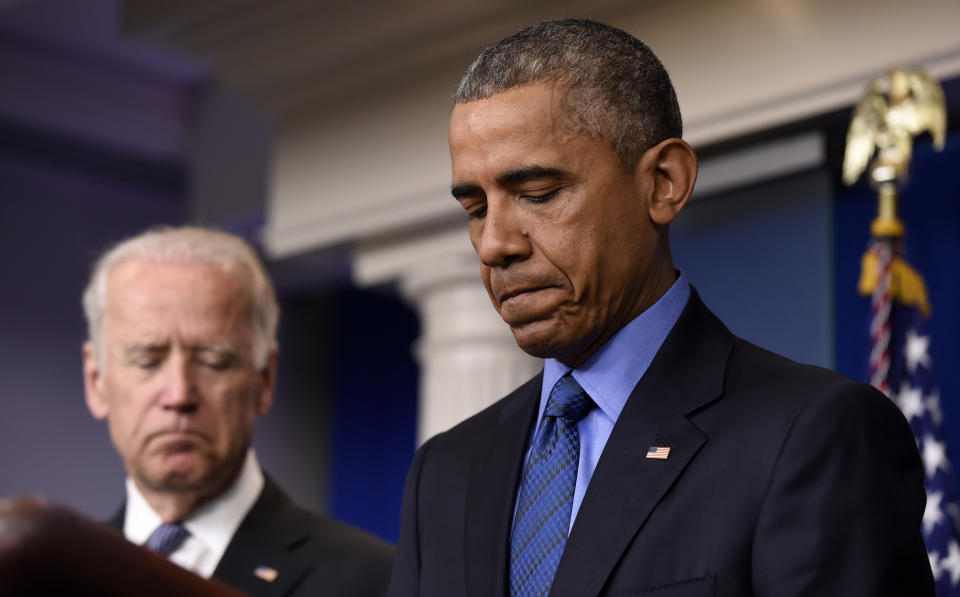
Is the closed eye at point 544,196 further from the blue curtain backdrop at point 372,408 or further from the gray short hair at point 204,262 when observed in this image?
the blue curtain backdrop at point 372,408

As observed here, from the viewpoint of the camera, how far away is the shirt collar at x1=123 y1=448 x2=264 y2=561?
8.88ft

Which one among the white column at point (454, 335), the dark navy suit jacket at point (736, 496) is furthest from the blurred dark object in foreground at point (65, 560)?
the white column at point (454, 335)

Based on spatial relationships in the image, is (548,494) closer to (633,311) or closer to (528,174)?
(633,311)

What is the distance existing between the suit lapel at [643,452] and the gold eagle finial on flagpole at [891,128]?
2935 millimetres

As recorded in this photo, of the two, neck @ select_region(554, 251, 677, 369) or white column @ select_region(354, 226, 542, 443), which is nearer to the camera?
neck @ select_region(554, 251, 677, 369)

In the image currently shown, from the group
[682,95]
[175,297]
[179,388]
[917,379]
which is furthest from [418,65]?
[179,388]

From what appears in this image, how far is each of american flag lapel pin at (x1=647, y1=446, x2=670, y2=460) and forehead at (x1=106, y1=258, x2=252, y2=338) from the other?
151 cm

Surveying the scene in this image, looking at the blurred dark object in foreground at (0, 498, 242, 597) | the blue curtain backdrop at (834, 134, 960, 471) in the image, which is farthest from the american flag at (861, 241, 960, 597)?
the blurred dark object in foreground at (0, 498, 242, 597)

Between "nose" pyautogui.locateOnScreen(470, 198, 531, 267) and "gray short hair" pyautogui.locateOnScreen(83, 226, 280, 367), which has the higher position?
"gray short hair" pyautogui.locateOnScreen(83, 226, 280, 367)

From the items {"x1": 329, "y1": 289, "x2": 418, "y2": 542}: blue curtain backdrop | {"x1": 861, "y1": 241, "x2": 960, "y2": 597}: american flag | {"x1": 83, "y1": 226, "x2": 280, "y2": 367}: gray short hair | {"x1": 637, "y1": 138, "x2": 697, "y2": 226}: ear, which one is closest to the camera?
{"x1": 637, "y1": 138, "x2": 697, "y2": 226}: ear

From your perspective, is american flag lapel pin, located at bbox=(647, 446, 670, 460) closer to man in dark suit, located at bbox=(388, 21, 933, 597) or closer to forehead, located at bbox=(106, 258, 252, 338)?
man in dark suit, located at bbox=(388, 21, 933, 597)

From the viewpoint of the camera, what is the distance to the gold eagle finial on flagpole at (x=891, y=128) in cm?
429

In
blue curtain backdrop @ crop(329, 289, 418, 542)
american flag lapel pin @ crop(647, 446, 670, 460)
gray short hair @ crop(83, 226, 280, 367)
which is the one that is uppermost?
blue curtain backdrop @ crop(329, 289, 418, 542)

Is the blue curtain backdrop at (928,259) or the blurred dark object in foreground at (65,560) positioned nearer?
the blurred dark object in foreground at (65,560)
